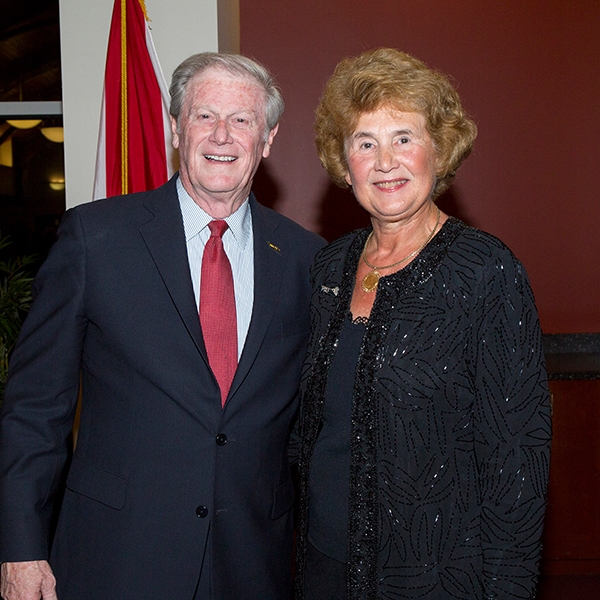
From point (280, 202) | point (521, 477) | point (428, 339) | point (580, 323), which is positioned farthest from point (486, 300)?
point (580, 323)

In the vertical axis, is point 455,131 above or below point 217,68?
below

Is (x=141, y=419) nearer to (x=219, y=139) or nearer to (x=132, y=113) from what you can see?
(x=219, y=139)

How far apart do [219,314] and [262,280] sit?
0.17 metres

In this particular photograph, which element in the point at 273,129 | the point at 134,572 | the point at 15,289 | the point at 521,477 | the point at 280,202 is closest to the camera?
the point at 521,477

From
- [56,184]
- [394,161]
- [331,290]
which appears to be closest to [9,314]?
[56,184]

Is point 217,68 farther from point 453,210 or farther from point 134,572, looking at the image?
point 453,210

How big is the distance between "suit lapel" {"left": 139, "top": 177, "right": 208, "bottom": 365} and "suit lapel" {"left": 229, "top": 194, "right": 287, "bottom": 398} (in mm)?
122

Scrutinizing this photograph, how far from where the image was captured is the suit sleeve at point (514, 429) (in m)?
1.62

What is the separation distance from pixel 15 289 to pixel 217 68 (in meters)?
2.10

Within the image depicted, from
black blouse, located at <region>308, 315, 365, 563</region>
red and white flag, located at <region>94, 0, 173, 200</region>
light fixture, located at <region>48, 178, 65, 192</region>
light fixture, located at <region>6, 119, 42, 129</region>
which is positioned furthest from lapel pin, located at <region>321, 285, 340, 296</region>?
light fixture, located at <region>6, 119, 42, 129</region>

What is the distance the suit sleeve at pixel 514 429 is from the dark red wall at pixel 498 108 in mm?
2608

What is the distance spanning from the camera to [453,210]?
13.8 feet

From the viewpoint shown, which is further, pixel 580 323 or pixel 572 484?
pixel 580 323

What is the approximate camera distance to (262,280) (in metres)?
1.95
